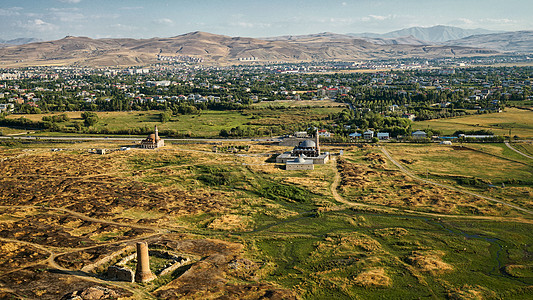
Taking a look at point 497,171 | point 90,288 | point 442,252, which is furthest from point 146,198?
point 497,171

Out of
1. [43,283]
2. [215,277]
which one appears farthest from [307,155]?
[43,283]

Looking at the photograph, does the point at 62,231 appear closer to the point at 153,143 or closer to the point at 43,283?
the point at 43,283

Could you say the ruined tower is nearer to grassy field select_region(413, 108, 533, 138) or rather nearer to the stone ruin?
the stone ruin

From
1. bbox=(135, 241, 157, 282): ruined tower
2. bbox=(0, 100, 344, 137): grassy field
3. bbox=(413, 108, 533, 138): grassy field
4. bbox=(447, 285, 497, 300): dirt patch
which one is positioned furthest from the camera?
bbox=(0, 100, 344, 137): grassy field

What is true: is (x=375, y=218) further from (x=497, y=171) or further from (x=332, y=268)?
(x=497, y=171)

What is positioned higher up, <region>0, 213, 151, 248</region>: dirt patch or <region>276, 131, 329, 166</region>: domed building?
<region>276, 131, 329, 166</region>: domed building

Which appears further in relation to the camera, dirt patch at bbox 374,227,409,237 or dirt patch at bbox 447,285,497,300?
dirt patch at bbox 374,227,409,237

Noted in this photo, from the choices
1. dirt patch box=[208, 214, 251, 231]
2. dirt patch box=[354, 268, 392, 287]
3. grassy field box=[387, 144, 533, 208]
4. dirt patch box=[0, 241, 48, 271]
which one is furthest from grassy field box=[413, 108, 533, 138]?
dirt patch box=[0, 241, 48, 271]
